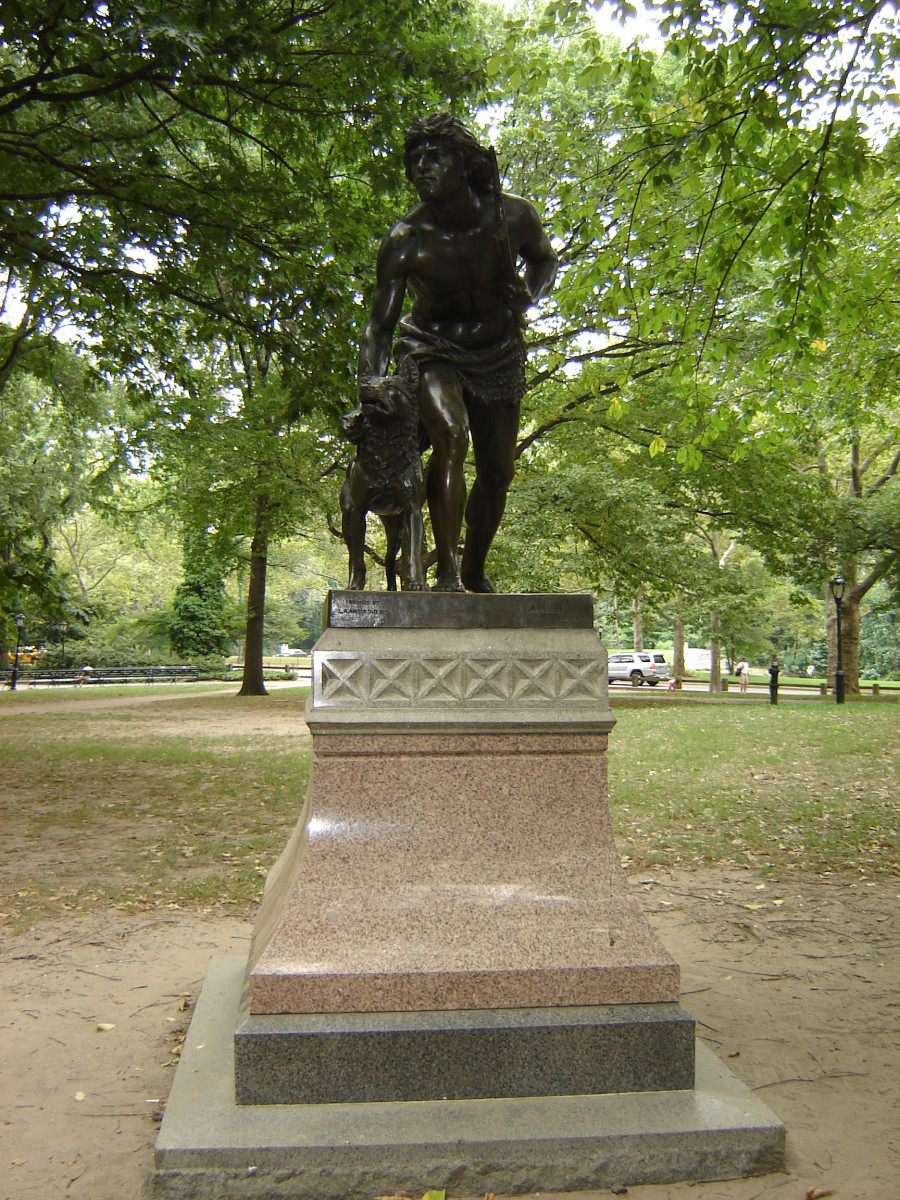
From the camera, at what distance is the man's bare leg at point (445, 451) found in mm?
3943

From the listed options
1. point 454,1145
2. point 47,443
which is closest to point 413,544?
point 454,1145

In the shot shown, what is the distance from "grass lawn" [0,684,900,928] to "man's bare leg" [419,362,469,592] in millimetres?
3278

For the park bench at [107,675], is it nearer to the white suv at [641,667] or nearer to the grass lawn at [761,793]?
the white suv at [641,667]

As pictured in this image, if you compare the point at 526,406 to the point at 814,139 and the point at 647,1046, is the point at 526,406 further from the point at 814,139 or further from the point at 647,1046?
the point at 647,1046

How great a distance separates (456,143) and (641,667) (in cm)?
4271

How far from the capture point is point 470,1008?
3139 millimetres

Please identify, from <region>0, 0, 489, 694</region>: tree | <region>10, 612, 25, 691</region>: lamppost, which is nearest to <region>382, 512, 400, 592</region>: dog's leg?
<region>0, 0, 489, 694</region>: tree

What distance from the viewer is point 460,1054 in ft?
10.0

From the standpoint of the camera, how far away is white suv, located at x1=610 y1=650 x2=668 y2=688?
1777 inches

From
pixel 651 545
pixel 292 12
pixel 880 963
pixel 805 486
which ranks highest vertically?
pixel 292 12

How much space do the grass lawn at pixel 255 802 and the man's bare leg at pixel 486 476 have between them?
10.0ft

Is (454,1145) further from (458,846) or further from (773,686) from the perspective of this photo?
(773,686)

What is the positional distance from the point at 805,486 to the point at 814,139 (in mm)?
14790

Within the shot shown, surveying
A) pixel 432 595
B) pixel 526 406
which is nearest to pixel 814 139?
pixel 432 595
